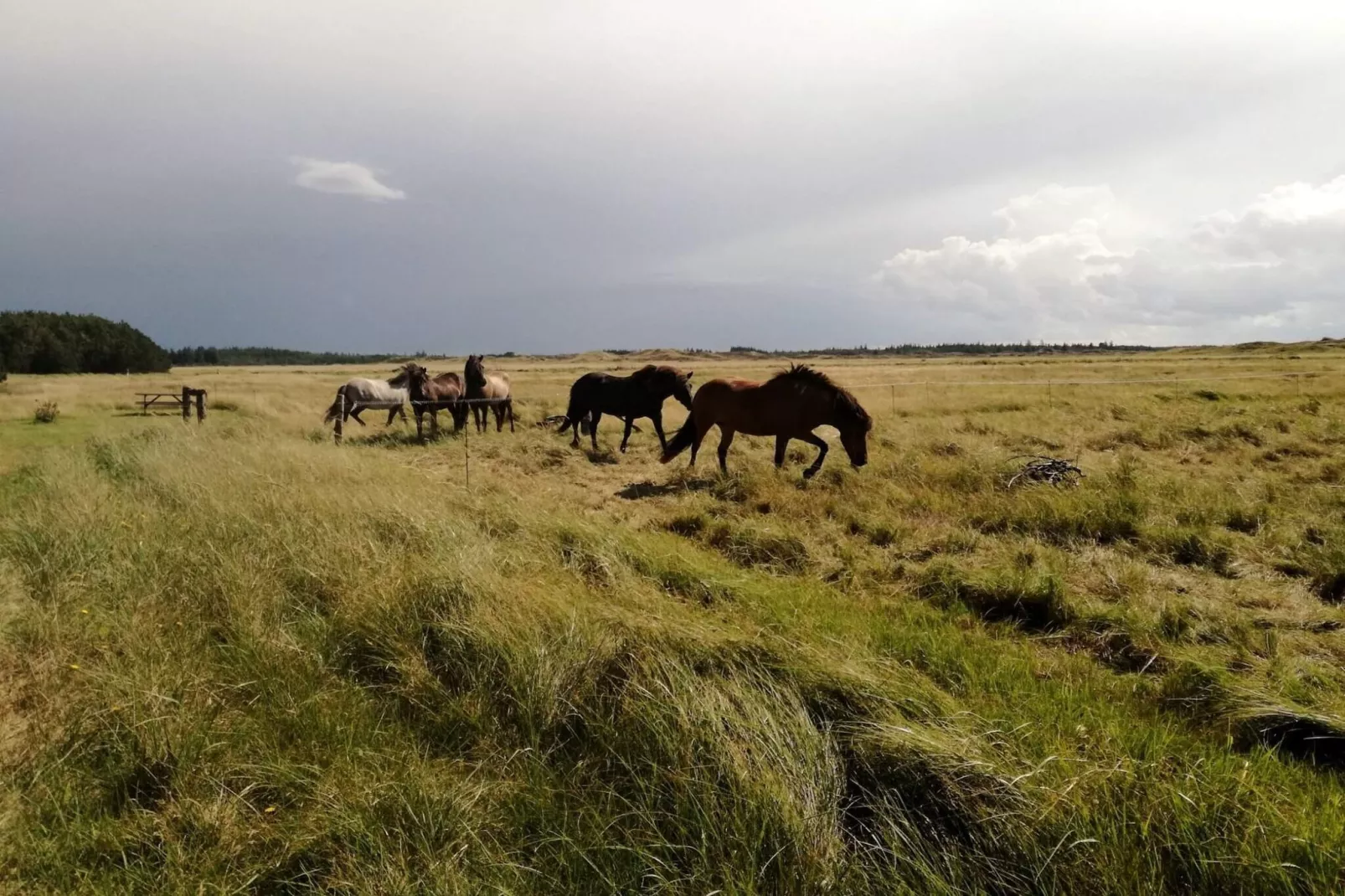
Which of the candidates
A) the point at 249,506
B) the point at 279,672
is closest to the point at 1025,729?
the point at 279,672

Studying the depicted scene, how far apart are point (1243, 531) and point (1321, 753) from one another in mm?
4734

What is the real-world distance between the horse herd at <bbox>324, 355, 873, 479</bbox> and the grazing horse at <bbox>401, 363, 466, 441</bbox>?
1.0 inches

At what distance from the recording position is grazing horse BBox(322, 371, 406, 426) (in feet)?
51.0

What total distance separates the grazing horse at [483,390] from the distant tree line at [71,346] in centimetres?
8397

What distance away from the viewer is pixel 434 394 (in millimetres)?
15992

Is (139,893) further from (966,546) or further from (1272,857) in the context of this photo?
(966,546)

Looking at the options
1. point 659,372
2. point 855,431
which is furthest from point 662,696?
point 659,372

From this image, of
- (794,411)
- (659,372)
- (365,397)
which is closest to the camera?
(794,411)

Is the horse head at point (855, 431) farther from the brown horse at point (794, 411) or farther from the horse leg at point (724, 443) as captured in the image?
the horse leg at point (724, 443)

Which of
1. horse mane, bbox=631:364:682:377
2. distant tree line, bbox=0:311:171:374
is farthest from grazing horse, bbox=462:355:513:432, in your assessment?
distant tree line, bbox=0:311:171:374

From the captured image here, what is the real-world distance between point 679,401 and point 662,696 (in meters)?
11.5

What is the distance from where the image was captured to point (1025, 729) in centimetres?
278

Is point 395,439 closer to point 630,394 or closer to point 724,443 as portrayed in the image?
point 630,394

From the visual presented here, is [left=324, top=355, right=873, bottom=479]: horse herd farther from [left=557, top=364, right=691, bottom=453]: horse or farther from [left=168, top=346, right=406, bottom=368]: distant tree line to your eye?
[left=168, top=346, right=406, bottom=368]: distant tree line
